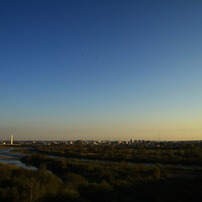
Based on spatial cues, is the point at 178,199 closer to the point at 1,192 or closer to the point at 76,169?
the point at 1,192

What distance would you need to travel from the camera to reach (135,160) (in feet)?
151

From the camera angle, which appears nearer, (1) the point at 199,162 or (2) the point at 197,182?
(2) the point at 197,182

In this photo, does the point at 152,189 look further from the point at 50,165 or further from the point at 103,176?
the point at 50,165

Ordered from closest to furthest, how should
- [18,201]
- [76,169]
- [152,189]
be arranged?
[18,201] → [152,189] → [76,169]

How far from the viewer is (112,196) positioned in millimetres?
15180

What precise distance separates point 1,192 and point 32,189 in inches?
80.8

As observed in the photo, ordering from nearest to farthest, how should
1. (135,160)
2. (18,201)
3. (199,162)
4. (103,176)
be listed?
(18,201) → (103,176) → (199,162) → (135,160)

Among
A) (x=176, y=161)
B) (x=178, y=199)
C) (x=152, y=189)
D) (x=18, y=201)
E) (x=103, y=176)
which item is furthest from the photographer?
(x=176, y=161)

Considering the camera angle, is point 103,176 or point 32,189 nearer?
point 32,189

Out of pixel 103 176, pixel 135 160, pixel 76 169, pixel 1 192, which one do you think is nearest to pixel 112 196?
pixel 1 192

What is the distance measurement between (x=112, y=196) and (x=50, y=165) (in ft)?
A: 84.9

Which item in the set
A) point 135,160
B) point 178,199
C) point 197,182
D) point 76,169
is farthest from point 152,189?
point 135,160

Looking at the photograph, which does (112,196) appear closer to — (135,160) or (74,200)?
(74,200)

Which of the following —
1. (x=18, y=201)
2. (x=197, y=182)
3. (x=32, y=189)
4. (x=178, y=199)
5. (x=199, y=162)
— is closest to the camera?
(x=18, y=201)
